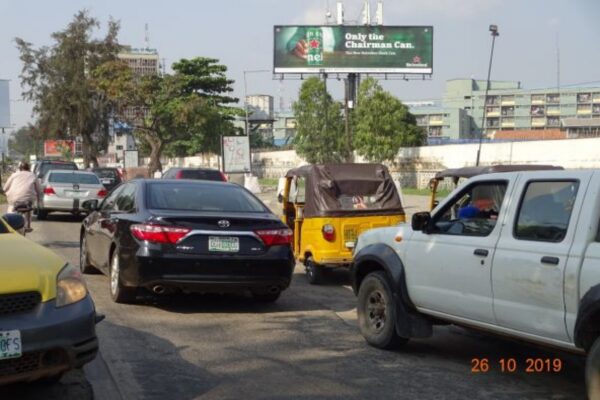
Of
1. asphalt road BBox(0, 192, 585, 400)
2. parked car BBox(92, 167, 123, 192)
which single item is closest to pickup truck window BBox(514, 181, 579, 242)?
asphalt road BBox(0, 192, 585, 400)

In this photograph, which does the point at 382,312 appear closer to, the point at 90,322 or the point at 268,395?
the point at 268,395

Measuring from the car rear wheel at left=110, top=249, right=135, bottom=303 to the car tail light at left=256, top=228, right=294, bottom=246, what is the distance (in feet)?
5.32

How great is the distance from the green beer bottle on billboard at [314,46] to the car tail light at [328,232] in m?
45.9

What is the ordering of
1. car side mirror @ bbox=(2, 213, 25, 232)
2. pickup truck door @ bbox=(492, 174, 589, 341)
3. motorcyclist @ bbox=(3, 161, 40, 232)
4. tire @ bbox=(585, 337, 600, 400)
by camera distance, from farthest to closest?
motorcyclist @ bbox=(3, 161, 40, 232)
car side mirror @ bbox=(2, 213, 25, 232)
pickup truck door @ bbox=(492, 174, 589, 341)
tire @ bbox=(585, 337, 600, 400)

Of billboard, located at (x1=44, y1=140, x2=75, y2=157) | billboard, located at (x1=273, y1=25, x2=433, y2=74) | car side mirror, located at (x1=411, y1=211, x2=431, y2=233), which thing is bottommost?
car side mirror, located at (x1=411, y1=211, x2=431, y2=233)

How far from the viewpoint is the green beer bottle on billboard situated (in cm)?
5566

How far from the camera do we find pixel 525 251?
536 cm

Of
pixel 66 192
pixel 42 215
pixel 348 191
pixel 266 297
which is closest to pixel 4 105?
pixel 42 215

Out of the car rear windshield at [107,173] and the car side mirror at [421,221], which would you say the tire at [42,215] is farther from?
the car side mirror at [421,221]

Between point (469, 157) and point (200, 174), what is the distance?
26.6 metres

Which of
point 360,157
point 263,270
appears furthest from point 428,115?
point 263,270

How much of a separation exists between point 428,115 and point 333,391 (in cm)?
13873

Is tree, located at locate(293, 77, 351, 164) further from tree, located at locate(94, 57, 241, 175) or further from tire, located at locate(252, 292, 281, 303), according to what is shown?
tire, located at locate(252, 292, 281, 303)

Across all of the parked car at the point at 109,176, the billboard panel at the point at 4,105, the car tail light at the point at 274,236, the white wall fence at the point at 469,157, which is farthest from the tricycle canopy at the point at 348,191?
the billboard panel at the point at 4,105
